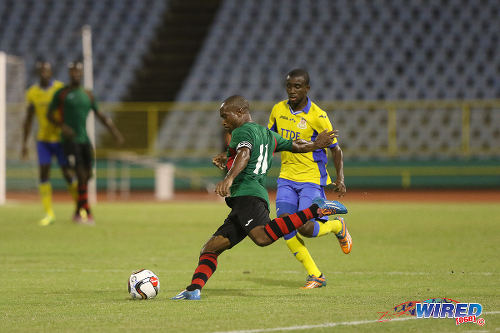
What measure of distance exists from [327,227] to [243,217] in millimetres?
1480

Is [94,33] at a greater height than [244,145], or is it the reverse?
[94,33]

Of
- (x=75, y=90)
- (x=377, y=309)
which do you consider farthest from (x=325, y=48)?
(x=377, y=309)

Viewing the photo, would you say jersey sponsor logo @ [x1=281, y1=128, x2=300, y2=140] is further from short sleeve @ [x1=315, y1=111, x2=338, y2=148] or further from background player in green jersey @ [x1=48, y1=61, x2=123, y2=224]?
background player in green jersey @ [x1=48, y1=61, x2=123, y2=224]

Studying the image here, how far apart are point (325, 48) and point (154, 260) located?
18.5 m

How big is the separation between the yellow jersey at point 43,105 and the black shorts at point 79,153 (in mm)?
583

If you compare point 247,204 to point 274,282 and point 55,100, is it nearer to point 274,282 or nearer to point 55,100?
point 274,282

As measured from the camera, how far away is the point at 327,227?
8281 mm

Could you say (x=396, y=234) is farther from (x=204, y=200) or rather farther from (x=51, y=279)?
(x=204, y=200)

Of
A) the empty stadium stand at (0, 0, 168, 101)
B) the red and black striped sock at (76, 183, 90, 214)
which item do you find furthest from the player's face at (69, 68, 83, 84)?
the empty stadium stand at (0, 0, 168, 101)

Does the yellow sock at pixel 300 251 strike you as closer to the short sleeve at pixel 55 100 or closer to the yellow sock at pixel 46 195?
the short sleeve at pixel 55 100

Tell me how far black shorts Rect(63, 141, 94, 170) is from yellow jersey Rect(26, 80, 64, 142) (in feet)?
1.91

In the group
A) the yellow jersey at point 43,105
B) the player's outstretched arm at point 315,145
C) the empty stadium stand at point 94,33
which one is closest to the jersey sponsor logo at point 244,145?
the player's outstretched arm at point 315,145

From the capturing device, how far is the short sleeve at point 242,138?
6871 millimetres

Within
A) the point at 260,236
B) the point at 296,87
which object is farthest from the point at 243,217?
the point at 296,87
